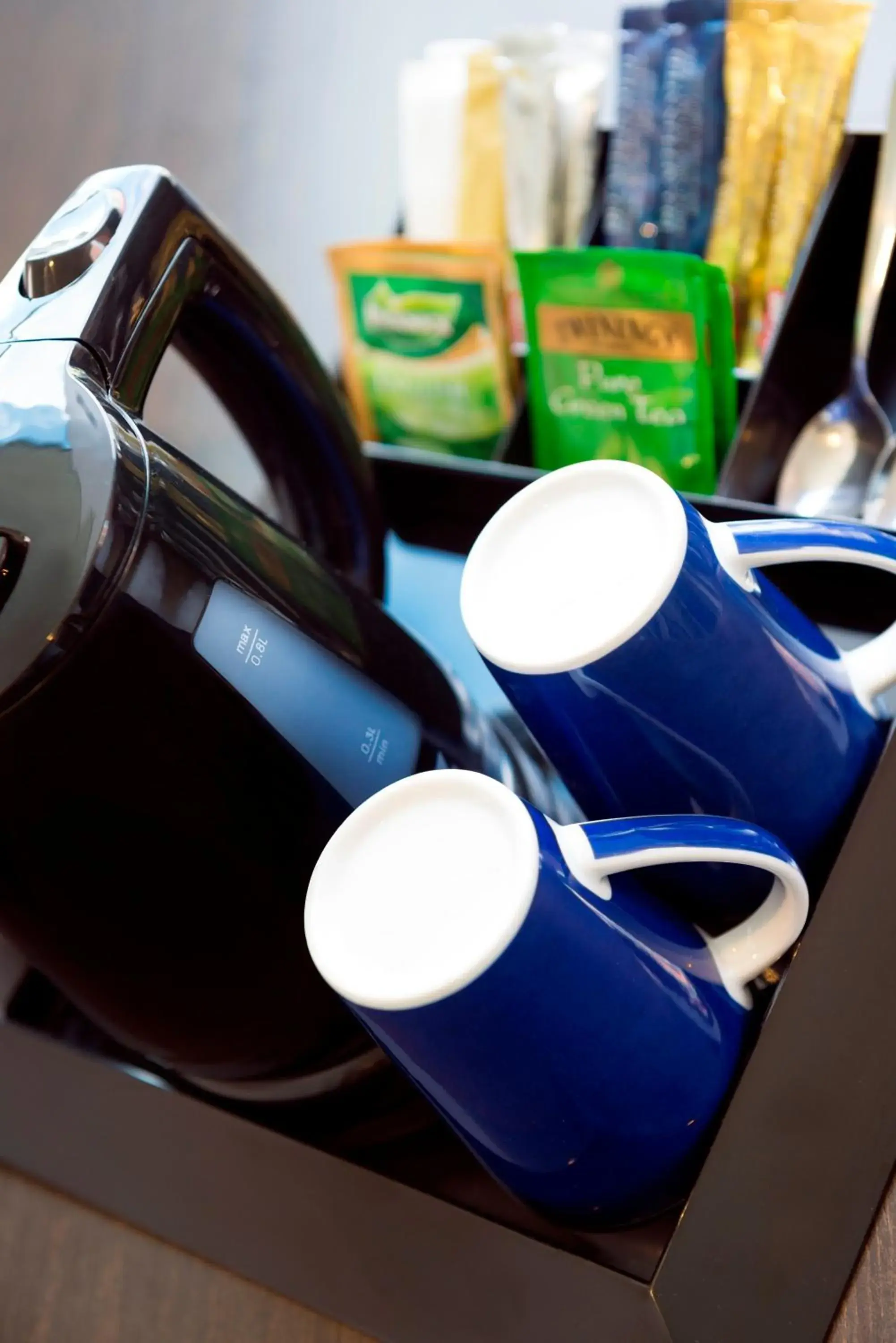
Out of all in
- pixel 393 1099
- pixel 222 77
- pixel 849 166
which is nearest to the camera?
pixel 393 1099

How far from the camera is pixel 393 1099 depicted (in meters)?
0.44

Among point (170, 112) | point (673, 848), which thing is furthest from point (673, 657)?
point (170, 112)

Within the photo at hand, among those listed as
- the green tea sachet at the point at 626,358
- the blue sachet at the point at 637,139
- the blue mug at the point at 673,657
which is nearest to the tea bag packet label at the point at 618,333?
the green tea sachet at the point at 626,358

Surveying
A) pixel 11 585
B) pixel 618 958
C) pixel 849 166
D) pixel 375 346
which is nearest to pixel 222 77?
pixel 375 346

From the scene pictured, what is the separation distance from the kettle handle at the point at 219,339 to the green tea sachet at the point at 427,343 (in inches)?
4.5

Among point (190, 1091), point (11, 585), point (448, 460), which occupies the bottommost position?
point (190, 1091)

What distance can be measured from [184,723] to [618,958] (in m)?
0.14

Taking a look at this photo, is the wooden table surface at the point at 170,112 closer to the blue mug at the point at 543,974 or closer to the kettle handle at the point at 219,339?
the kettle handle at the point at 219,339

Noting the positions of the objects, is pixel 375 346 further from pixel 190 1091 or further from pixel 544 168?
pixel 190 1091

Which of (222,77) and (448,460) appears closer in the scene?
(448,460)

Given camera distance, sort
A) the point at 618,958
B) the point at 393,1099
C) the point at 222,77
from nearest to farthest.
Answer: the point at 618,958, the point at 393,1099, the point at 222,77

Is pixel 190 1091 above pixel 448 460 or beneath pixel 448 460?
beneath

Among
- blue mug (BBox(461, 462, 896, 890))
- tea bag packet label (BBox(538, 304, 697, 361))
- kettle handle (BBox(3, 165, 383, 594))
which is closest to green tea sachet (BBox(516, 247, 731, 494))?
tea bag packet label (BBox(538, 304, 697, 361))

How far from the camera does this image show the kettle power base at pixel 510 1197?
315mm
